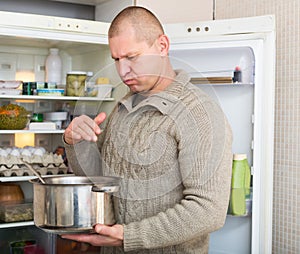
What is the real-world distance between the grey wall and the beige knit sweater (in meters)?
1.49

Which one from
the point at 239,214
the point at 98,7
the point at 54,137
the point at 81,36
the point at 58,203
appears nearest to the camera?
the point at 58,203

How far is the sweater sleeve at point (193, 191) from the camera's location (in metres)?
1.34

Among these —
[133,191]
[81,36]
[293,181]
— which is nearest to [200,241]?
[133,191]

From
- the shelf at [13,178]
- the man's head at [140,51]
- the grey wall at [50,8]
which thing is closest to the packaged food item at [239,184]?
the man's head at [140,51]

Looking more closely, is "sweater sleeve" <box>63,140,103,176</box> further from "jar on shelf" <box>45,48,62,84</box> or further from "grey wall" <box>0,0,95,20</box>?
"grey wall" <box>0,0,95,20</box>

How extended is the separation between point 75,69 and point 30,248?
888 millimetres

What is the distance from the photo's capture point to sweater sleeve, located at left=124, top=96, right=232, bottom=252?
1.34 meters

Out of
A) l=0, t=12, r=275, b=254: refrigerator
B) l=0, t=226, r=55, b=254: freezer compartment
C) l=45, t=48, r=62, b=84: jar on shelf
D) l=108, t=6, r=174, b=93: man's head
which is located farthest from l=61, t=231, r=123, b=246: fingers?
l=45, t=48, r=62, b=84: jar on shelf

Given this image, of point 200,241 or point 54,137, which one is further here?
point 54,137

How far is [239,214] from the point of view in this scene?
2.01 m

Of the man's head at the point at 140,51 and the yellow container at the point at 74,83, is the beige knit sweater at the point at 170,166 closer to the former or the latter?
the man's head at the point at 140,51

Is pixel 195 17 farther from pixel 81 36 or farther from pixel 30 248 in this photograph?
pixel 30 248

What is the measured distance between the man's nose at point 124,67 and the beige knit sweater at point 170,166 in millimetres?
97

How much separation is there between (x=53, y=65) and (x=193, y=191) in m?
1.42
